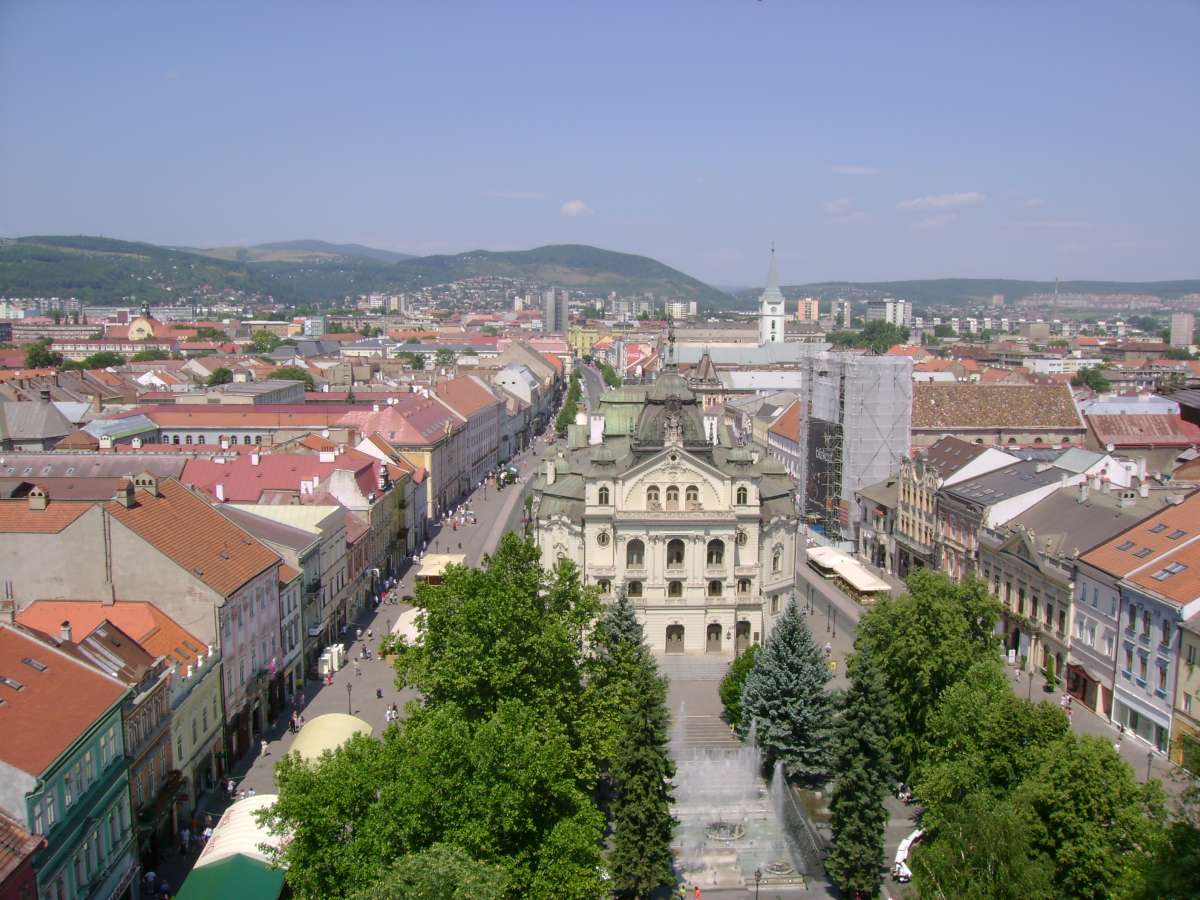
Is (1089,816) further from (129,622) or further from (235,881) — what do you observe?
(129,622)

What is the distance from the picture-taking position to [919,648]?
44250 millimetres

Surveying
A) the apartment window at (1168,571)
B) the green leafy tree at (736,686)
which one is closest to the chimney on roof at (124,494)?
the green leafy tree at (736,686)

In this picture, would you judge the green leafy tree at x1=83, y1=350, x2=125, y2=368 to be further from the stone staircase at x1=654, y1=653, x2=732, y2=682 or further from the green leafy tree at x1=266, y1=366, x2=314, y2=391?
the stone staircase at x1=654, y1=653, x2=732, y2=682

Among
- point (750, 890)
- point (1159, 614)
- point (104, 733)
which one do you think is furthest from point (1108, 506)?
point (104, 733)

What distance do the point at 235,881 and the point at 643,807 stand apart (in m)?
12.5

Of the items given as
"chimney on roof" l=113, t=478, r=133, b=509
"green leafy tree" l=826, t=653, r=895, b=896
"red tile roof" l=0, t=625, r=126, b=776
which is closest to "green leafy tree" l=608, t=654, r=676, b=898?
"green leafy tree" l=826, t=653, r=895, b=896

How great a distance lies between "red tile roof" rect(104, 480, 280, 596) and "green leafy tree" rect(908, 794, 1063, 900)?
28.1 m

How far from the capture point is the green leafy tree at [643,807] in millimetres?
36250

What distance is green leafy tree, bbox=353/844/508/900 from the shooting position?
2469 centimetres

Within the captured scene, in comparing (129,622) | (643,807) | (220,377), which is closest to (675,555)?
(643,807)

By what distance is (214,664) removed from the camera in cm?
4378

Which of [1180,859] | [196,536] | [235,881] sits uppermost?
[196,536]

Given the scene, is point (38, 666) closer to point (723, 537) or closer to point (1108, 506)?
point (723, 537)

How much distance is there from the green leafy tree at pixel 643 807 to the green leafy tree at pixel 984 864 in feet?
29.3
